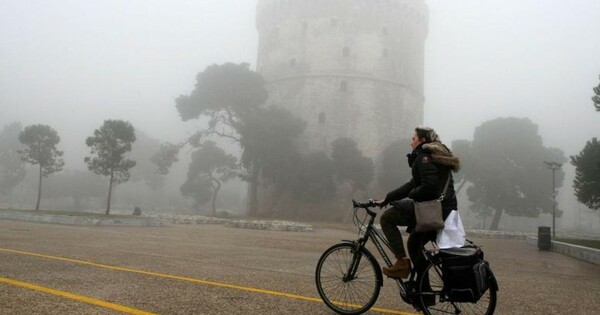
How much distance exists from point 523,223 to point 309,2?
3645 centimetres

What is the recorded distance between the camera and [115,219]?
1789cm

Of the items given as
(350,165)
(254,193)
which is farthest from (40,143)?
(350,165)

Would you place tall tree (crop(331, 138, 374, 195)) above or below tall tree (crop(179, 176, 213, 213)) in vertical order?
above

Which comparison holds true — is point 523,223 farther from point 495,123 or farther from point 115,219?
point 115,219

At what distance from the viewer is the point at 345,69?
146ft

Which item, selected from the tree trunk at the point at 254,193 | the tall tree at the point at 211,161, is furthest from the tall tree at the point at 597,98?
the tall tree at the point at 211,161

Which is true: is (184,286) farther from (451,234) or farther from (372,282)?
(451,234)

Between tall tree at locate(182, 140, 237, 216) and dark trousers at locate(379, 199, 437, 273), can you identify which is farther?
tall tree at locate(182, 140, 237, 216)

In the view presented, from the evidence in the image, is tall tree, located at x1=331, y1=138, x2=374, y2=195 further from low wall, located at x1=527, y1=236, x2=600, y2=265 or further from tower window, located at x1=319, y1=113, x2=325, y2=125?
low wall, located at x1=527, y1=236, x2=600, y2=265

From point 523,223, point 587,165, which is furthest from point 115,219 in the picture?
point 523,223

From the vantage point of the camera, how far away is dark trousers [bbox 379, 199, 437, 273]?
3584 mm

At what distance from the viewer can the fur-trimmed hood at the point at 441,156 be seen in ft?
11.7

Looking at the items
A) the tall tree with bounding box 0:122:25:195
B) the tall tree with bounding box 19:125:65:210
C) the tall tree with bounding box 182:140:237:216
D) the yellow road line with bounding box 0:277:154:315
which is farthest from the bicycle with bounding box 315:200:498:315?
the tall tree with bounding box 0:122:25:195

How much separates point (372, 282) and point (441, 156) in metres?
1.15
